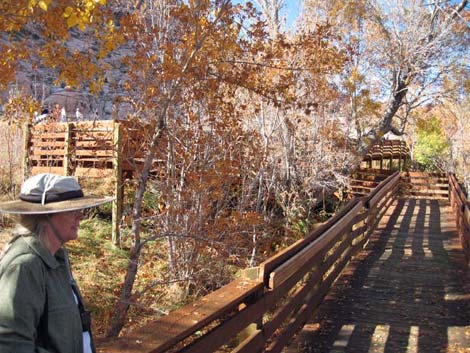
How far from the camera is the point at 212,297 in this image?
3.46m

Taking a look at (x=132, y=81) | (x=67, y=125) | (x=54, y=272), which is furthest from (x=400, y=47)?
(x=54, y=272)

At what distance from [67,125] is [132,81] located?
257 inches

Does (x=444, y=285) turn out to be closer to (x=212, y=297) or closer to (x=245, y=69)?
(x=245, y=69)

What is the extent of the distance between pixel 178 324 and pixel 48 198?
1.21 m

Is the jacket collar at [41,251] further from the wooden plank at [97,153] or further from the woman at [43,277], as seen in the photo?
the wooden plank at [97,153]

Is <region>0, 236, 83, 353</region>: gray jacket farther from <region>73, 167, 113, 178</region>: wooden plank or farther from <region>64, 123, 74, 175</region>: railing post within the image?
<region>64, 123, 74, 175</region>: railing post

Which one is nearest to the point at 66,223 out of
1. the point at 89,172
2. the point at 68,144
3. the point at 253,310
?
the point at 253,310

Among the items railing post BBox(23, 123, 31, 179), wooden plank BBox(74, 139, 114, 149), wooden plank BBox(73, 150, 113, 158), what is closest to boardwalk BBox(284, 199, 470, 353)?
wooden plank BBox(74, 139, 114, 149)

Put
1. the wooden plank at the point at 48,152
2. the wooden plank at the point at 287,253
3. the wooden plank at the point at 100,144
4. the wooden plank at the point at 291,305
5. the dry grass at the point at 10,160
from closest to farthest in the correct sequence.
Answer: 1. the wooden plank at the point at 287,253
2. the wooden plank at the point at 291,305
3. the wooden plank at the point at 100,144
4. the wooden plank at the point at 48,152
5. the dry grass at the point at 10,160

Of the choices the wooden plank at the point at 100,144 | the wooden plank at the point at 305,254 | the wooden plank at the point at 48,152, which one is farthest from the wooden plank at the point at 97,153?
the wooden plank at the point at 305,254

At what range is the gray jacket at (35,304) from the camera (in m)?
1.70

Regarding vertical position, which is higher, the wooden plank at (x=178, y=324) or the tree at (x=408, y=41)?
the tree at (x=408, y=41)

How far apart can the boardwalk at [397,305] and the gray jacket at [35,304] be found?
11.5 ft

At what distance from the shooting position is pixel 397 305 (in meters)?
6.59
